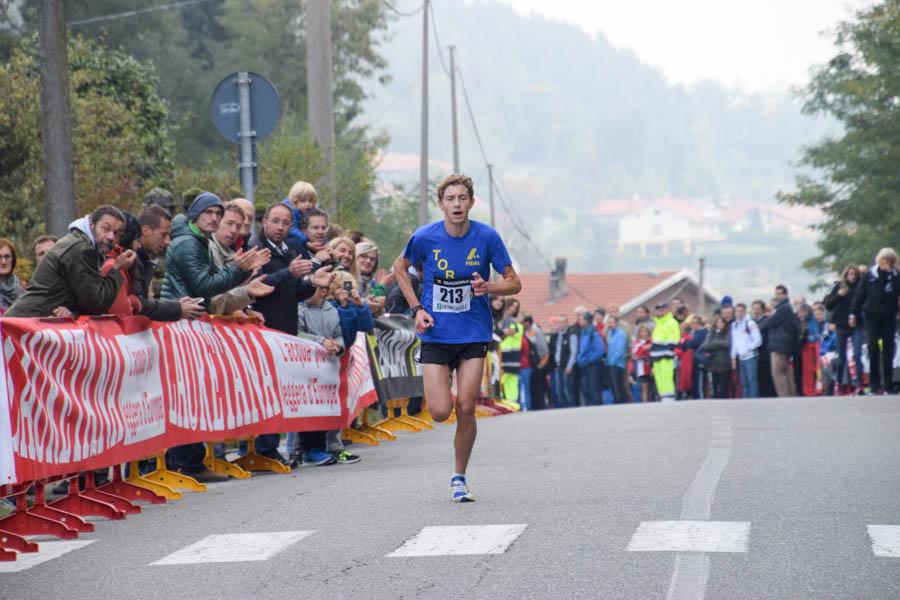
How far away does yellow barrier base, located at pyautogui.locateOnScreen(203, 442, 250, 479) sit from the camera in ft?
42.2

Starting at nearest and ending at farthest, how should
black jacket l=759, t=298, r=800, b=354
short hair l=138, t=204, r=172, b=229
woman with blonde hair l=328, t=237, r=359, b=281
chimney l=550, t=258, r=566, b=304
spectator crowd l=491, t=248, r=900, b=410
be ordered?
short hair l=138, t=204, r=172, b=229 → woman with blonde hair l=328, t=237, r=359, b=281 → black jacket l=759, t=298, r=800, b=354 → spectator crowd l=491, t=248, r=900, b=410 → chimney l=550, t=258, r=566, b=304

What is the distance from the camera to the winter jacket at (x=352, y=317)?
1502 centimetres

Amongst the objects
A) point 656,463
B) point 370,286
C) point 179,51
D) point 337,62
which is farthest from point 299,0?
point 656,463

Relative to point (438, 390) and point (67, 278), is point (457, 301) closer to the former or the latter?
point (438, 390)

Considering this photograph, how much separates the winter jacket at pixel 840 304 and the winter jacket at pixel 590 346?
20.9 feet

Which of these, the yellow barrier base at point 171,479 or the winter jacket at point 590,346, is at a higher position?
the winter jacket at point 590,346

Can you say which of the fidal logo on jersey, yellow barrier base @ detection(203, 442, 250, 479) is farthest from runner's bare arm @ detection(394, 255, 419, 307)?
yellow barrier base @ detection(203, 442, 250, 479)

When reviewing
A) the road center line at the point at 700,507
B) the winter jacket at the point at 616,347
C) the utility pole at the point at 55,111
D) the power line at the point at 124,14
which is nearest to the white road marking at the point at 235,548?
the road center line at the point at 700,507

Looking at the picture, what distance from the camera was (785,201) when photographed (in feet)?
196

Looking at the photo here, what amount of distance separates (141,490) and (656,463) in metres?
3.57

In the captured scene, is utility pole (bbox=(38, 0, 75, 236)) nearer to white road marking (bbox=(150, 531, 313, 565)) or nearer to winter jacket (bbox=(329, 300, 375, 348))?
winter jacket (bbox=(329, 300, 375, 348))

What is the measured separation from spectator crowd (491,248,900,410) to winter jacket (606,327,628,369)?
18mm

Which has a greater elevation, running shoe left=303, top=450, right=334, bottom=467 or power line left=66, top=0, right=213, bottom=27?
power line left=66, top=0, right=213, bottom=27

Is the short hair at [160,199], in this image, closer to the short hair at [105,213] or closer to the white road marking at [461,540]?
the short hair at [105,213]
